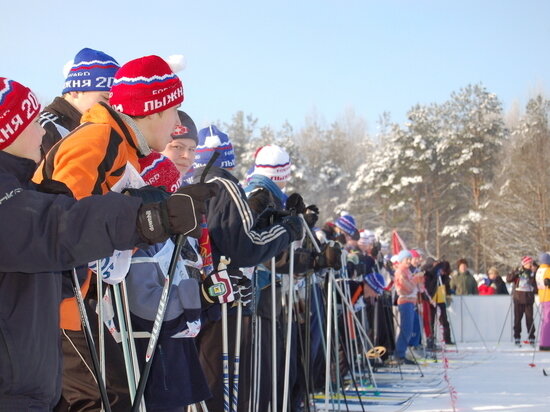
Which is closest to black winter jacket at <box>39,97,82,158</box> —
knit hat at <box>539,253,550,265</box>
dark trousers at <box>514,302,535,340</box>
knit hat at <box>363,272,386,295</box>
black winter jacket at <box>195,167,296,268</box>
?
black winter jacket at <box>195,167,296,268</box>

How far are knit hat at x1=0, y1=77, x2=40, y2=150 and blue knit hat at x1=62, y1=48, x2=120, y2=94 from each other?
7.06 ft

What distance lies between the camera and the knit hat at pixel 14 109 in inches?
98.3

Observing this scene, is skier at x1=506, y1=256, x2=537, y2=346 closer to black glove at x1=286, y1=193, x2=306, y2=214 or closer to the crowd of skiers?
the crowd of skiers

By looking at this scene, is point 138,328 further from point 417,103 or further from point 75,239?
point 417,103

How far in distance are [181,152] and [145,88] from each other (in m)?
1.28

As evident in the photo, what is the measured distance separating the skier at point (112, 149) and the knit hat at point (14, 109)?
38 cm

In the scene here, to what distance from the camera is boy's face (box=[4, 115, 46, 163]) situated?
2527 millimetres

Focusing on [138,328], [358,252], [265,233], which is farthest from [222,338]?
[358,252]

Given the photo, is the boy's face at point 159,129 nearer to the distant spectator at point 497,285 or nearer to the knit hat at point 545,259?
the knit hat at point 545,259

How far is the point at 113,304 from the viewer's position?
11.5ft

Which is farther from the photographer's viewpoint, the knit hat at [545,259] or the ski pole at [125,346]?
the knit hat at [545,259]


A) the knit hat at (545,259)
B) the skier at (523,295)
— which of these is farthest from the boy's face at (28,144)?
the skier at (523,295)

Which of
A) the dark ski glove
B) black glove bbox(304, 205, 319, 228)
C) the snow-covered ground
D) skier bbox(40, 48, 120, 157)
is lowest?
the snow-covered ground

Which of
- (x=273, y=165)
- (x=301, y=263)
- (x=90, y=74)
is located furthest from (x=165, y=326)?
(x=273, y=165)
